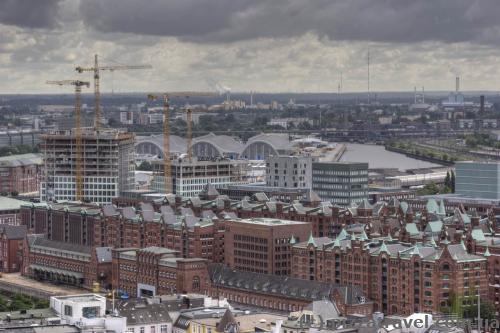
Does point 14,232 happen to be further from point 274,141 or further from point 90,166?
point 274,141

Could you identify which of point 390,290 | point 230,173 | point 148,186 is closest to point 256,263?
Answer: point 390,290

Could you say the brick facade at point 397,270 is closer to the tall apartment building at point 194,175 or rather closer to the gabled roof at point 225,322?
the gabled roof at point 225,322

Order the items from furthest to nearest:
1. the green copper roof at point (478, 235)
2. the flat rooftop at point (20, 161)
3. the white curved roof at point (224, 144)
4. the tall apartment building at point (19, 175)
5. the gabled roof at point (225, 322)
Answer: the white curved roof at point (224, 144) < the flat rooftop at point (20, 161) < the tall apartment building at point (19, 175) < the green copper roof at point (478, 235) < the gabled roof at point (225, 322)

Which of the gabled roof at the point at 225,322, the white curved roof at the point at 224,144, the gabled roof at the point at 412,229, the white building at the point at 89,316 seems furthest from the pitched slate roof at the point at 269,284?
the white curved roof at the point at 224,144

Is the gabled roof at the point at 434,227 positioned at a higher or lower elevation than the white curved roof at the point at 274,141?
higher

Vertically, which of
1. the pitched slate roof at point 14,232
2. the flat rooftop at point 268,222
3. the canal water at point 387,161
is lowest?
the canal water at point 387,161

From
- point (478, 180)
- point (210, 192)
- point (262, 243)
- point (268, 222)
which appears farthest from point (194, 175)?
point (262, 243)
